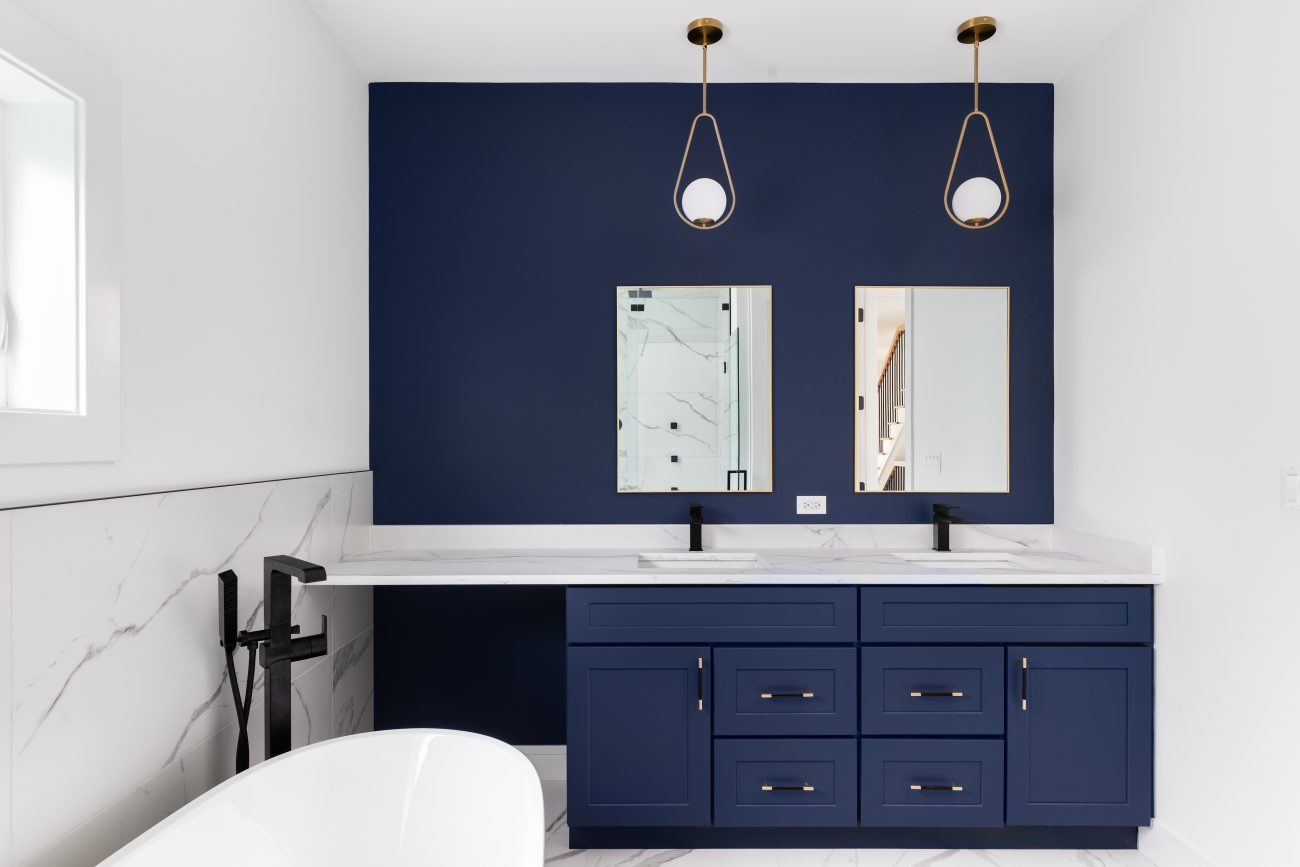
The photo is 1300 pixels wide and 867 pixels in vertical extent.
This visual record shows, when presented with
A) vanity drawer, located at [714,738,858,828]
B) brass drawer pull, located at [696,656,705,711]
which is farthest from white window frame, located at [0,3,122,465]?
vanity drawer, located at [714,738,858,828]

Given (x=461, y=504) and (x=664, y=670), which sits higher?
(x=461, y=504)

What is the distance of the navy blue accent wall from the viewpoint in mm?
2904

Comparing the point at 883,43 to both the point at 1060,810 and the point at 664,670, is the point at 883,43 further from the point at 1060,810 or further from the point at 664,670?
the point at 1060,810

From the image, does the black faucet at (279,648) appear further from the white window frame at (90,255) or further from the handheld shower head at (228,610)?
the white window frame at (90,255)

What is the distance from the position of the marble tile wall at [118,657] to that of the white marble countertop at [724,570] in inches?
16.5

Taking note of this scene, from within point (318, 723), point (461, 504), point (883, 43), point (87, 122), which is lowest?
point (318, 723)

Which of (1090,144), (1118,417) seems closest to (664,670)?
(1118,417)

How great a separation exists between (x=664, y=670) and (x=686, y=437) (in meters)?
0.91

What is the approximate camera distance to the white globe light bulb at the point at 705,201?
2607 millimetres

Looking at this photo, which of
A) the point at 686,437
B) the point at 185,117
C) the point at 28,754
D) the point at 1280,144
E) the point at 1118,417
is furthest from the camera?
the point at 686,437

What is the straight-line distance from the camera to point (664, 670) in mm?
2357

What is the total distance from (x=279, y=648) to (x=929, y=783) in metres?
1.96

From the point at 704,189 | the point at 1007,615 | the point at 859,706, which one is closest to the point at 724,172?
the point at 704,189

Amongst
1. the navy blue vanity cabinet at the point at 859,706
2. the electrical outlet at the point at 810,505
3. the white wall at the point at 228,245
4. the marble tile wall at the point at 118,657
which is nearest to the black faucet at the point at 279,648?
the marble tile wall at the point at 118,657
